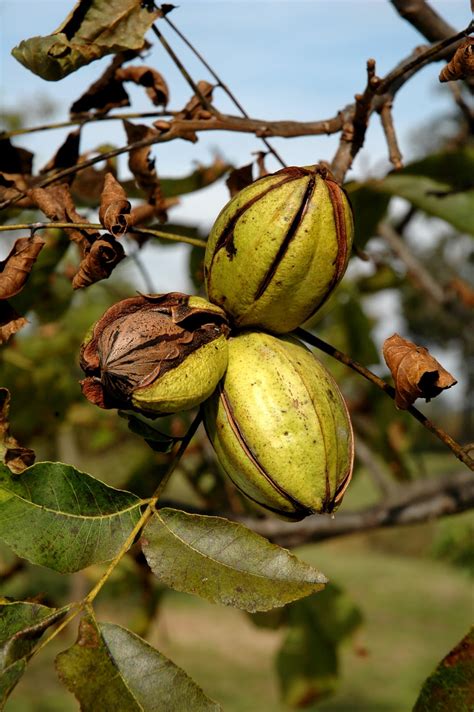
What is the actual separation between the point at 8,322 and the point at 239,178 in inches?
24.0

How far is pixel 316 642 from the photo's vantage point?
12.2ft

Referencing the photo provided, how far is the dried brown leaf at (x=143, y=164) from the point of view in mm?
1771

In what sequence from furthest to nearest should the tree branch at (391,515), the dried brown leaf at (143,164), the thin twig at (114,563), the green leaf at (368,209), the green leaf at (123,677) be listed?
the tree branch at (391,515), the green leaf at (368,209), the dried brown leaf at (143,164), the thin twig at (114,563), the green leaf at (123,677)

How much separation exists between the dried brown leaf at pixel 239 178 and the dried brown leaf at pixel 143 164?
193 mm

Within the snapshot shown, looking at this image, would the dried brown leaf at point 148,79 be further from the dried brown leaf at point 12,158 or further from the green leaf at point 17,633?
the green leaf at point 17,633

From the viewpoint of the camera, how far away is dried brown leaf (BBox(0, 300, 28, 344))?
5.00 feet

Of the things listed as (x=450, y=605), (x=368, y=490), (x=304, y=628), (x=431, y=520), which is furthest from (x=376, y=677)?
(x=368, y=490)

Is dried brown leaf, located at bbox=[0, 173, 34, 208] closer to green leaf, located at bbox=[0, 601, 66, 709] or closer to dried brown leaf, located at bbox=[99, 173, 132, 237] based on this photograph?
dried brown leaf, located at bbox=[99, 173, 132, 237]

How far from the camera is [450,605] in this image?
1165cm

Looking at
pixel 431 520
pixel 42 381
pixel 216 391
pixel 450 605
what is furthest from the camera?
pixel 450 605

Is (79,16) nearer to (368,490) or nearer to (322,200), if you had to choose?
(322,200)

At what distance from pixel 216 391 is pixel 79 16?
0.80 metres

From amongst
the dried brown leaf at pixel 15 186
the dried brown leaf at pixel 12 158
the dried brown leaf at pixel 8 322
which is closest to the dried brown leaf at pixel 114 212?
the dried brown leaf at pixel 8 322

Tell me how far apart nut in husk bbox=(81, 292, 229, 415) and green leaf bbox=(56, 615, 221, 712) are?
1.24ft
